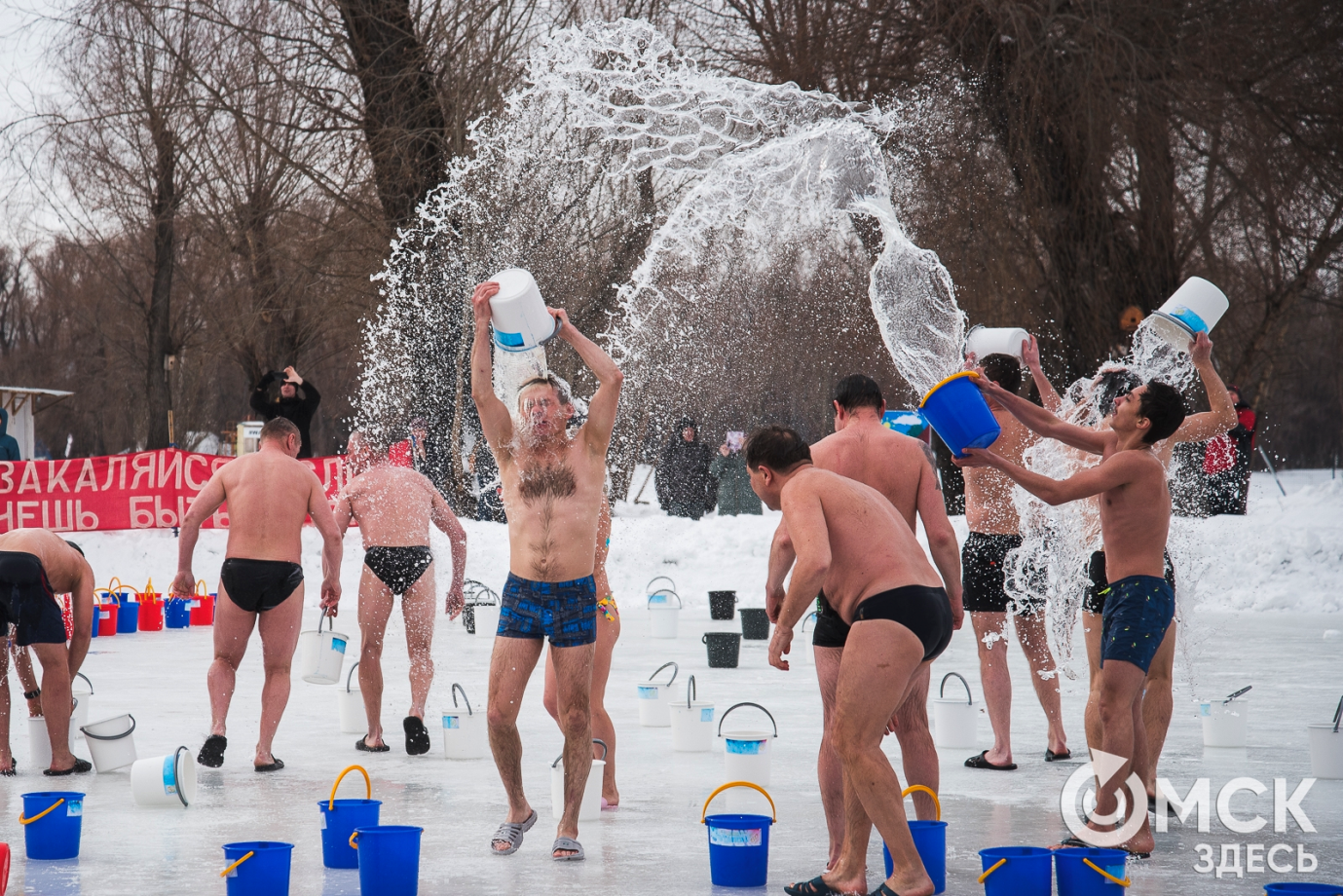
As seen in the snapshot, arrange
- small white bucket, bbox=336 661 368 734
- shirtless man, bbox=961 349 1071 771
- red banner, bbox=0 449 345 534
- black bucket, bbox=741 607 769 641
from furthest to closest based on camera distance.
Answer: red banner, bbox=0 449 345 534 < black bucket, bbox=741 607 769 641 < small white bucket, bbox=336 661 368 734 < shirtless man, bbox=961 349 1071 771

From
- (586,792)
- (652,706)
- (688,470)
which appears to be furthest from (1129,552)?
(688,470)

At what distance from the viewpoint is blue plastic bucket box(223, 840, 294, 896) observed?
13.2 feet

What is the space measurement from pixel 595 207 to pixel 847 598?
14689 millimetres

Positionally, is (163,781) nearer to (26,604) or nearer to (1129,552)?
(26,604)

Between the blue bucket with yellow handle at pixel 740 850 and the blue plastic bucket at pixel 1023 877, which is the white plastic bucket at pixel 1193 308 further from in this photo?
the blue bucket with yellow handle at pixel 740 850

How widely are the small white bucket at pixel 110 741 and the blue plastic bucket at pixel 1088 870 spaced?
457 cm

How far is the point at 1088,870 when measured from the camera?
3.99 metres

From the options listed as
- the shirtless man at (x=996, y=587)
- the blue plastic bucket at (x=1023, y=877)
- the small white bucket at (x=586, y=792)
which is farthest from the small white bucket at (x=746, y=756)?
the blue plastic bucket at (x=1023, y=877)

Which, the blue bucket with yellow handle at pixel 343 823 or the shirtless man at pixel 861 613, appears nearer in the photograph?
the shirtless man at pixel 861 613

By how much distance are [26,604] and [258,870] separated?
9.95ft

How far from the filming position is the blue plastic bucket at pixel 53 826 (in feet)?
15.6

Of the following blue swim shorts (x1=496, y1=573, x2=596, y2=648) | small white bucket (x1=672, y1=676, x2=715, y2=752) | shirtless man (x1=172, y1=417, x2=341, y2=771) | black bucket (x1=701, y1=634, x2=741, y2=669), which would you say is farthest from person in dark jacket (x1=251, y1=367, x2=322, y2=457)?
blue swim shorts (x1=496, y1=573, x2=596, y2=648)

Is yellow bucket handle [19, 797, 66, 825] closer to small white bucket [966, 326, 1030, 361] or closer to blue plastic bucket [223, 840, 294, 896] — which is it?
blue plastic bucket [223, 840, 294, 896]

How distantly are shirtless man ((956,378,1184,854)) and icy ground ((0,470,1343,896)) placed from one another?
47 centimetres
